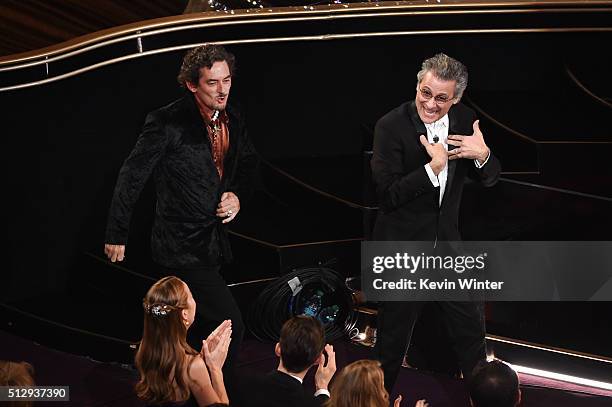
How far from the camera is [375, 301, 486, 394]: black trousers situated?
13.7 feet

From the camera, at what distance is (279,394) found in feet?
11.5

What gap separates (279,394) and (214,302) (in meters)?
0.85

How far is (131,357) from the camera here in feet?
15.4

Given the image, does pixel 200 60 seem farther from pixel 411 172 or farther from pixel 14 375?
pixel 14 375

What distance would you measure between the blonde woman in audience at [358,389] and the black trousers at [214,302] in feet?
3.23

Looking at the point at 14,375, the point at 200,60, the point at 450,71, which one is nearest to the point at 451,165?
the point at 450,71

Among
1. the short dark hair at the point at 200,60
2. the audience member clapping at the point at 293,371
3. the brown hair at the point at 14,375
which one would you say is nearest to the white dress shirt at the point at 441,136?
the audience member clapping at the point at 293,371

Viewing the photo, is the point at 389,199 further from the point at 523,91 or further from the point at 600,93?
the point at 600,93

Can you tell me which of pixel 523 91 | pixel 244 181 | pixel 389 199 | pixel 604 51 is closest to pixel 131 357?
pixel 244 181

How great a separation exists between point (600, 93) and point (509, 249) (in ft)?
3.68

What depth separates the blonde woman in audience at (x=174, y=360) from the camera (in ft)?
11.9

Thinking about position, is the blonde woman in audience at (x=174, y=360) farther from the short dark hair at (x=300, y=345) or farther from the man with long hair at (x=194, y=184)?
the man with long hair at (x=194, y=184)

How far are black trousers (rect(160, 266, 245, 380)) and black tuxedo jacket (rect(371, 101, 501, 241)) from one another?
77cm

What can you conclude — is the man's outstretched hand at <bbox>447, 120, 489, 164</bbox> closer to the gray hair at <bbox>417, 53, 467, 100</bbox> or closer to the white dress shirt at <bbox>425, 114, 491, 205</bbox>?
the white dress shirt at <bbox>425, 114, 491, 205</bbox>
